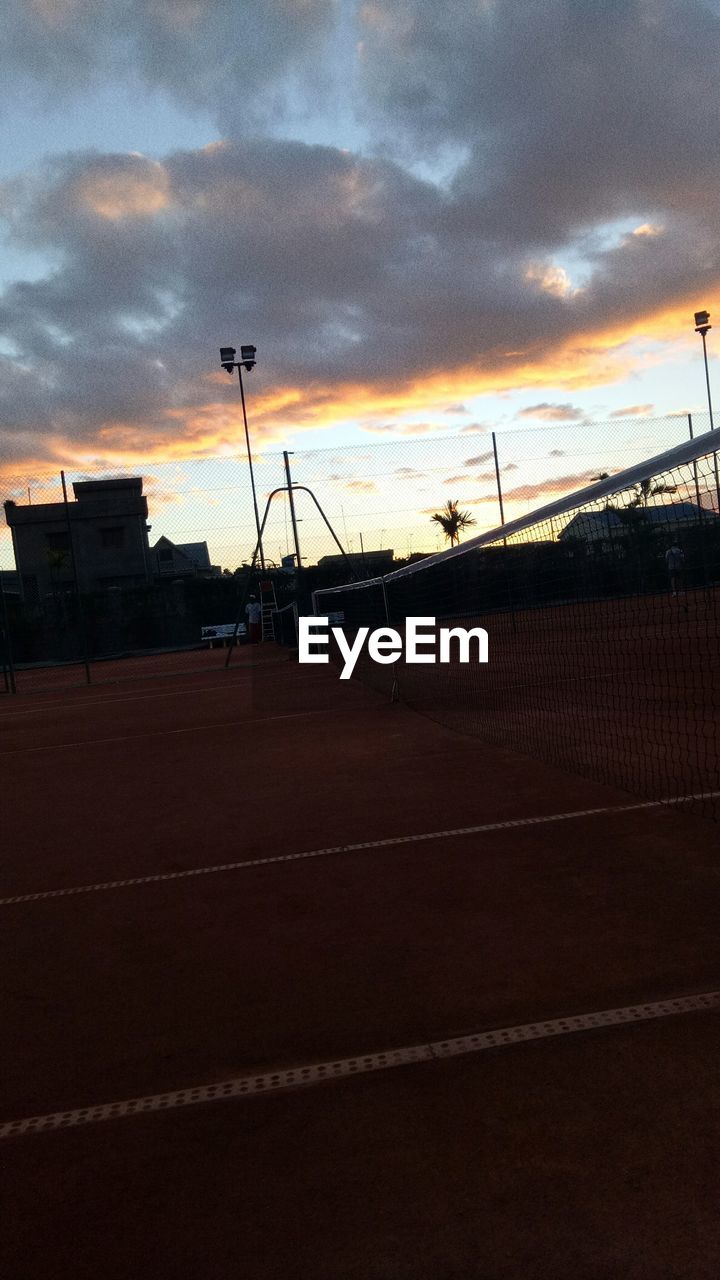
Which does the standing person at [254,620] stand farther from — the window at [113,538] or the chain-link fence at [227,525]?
A: the window at [113,538]

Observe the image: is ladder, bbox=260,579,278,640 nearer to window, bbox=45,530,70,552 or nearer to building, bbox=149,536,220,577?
building, bbox=149,536,220,577

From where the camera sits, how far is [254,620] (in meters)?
26.7

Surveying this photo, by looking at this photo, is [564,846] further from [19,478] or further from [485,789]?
[19,478]

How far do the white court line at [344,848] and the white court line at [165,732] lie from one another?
529cm

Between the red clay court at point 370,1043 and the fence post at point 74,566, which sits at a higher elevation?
the fence post at point 74,566

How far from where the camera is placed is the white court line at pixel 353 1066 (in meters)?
2.30

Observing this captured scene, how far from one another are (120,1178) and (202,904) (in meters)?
1.85

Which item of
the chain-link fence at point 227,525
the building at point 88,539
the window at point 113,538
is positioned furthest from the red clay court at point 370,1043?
the window at point 113,538

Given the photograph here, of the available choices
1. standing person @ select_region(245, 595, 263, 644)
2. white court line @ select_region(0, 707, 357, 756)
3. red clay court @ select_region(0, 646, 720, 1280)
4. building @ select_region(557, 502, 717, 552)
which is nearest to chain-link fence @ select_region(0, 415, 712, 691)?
standing person @ select_region(245, 595, 263, 644)

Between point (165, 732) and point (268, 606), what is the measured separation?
16.2 m

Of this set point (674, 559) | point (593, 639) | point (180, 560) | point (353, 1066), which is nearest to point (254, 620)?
point (180, 560)

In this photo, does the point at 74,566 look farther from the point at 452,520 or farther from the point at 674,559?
the point at 674,559

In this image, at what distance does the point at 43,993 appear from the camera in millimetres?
3086

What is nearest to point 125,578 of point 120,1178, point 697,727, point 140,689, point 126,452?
point 126,452
